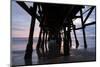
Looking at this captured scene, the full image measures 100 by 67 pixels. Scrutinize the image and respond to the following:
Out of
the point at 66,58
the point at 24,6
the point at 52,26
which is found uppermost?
the point at 24,6

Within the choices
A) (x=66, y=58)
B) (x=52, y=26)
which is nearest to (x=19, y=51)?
(x=52, y=26)

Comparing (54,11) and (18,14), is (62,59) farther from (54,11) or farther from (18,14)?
(18,14)

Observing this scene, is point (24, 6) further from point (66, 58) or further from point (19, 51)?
point (66, 58)

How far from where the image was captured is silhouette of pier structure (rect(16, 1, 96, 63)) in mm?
2914

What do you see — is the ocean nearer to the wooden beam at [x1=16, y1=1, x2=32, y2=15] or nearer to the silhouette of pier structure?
the silhouette of pier structure

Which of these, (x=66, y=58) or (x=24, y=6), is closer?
(x=24, y=6)

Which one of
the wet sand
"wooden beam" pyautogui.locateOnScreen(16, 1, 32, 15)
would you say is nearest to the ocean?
the wet sand

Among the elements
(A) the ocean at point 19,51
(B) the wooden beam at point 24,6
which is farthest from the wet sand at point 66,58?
(B) the wooden beam at point 24,6

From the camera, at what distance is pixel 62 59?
120 inches

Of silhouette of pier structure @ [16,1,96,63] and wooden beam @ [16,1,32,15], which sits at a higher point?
wooden beam @ [16,1,32,15]

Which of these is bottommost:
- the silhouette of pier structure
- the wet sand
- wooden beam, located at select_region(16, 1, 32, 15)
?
the wet sand

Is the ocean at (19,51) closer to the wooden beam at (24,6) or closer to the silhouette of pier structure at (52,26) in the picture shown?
the silhouette of pier structure at (52,26)

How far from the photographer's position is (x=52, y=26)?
9.78ft

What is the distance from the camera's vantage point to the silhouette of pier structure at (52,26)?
9.56 ft
